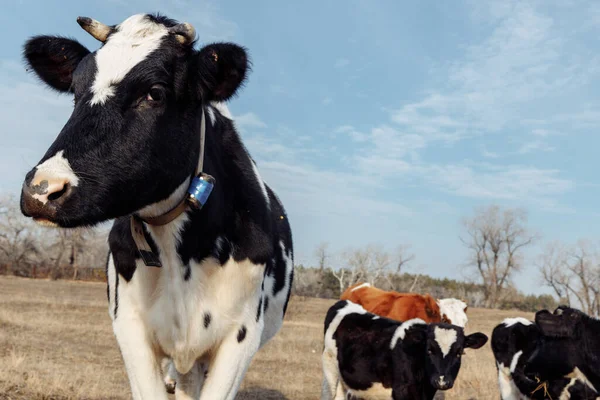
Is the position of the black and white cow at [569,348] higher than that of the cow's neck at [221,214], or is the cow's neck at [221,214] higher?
the cow's neck at [221,214]

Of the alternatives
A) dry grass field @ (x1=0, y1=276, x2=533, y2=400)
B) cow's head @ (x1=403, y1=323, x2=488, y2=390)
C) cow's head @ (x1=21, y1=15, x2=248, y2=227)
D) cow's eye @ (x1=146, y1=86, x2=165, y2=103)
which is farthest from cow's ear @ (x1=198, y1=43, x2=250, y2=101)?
cow's head @ (x1=403, y1=323, x2=488, y2=390)

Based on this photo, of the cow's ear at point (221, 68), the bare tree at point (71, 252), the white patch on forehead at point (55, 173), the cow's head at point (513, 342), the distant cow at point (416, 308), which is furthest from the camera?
the bare tree at point (71, 252)

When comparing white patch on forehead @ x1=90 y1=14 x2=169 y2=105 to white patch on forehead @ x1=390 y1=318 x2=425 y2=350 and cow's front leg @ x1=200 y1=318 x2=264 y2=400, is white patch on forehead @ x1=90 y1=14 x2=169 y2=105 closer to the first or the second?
cow's front leg @ x1=200 y1=318 x2=264 y2=400

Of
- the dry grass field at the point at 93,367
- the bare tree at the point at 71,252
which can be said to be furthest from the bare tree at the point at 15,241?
the dry grass field at the point at 93,367

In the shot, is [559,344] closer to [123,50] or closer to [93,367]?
[123,50]

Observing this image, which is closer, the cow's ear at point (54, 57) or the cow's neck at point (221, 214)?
the cow's neck at point (221, 214)

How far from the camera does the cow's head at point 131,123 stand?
2508 mm

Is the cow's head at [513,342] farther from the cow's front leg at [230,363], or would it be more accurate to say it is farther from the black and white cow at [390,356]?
the cow's front leg at [230,363]

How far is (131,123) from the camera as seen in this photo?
9.08 ft

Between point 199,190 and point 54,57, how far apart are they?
1.30m

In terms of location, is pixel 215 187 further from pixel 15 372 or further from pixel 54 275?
pixel 54 275

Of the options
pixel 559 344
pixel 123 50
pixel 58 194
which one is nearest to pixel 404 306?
pixel 559 344

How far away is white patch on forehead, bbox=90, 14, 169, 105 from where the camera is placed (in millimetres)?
2785

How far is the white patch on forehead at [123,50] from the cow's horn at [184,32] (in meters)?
0.05
